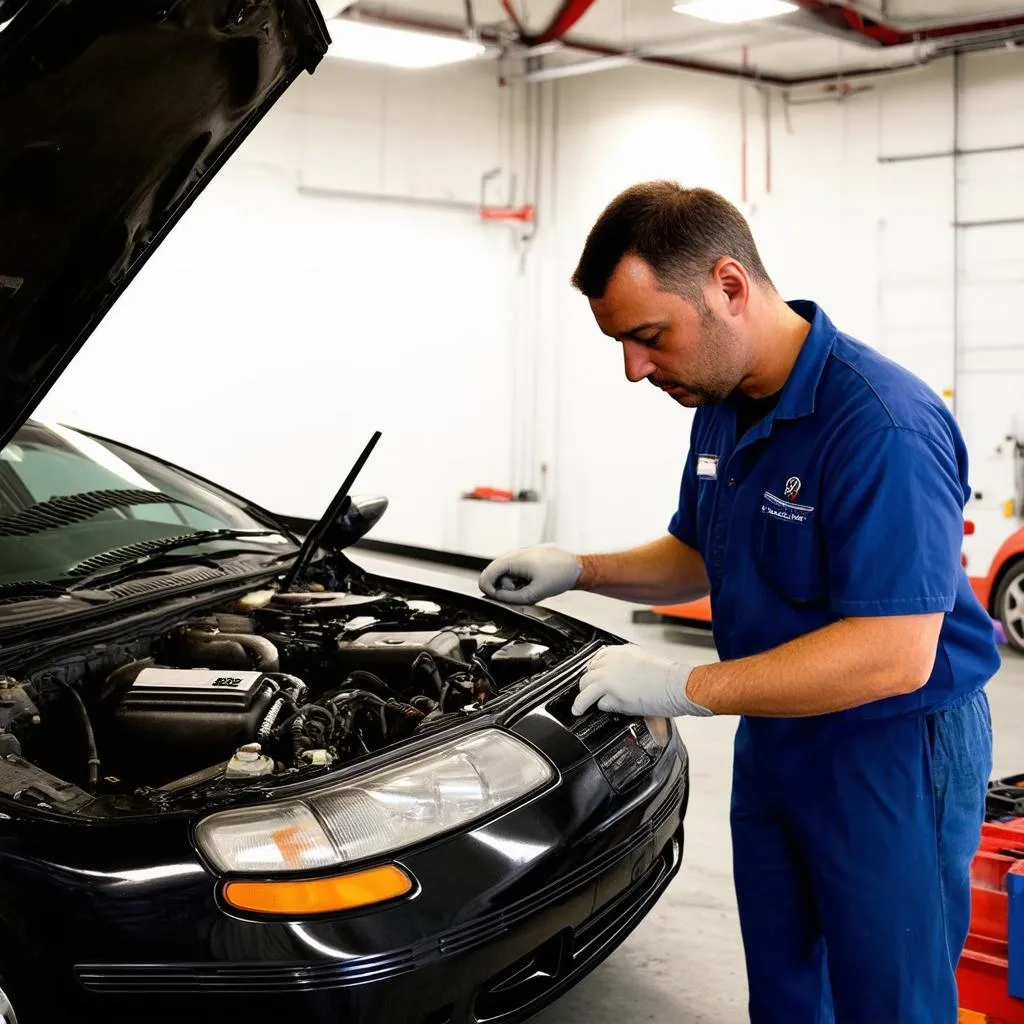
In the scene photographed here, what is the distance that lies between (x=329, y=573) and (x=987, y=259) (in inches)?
212

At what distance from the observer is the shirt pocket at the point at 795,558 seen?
1748 millimetres

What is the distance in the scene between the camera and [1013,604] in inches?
220

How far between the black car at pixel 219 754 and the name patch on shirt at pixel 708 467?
0.47 meters

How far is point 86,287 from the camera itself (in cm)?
185

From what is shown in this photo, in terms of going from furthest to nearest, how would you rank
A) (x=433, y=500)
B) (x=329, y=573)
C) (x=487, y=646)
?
(x=433, y=500) → (x=329, y=573) → (x=487, y=646)

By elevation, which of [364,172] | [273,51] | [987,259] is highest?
[364,172]

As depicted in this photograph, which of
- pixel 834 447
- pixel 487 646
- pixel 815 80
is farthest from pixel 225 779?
pixel 815 80

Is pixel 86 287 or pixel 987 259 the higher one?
pixel 987 259

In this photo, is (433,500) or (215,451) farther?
(433,500)

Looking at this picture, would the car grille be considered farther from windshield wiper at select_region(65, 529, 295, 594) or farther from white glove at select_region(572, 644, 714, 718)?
A: windshield wiper at select_region(65, 529, 295, 594)

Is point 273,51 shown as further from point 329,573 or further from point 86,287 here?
point 329,573

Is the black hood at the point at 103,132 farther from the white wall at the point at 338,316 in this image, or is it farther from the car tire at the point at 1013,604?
the white wall at the point at 338,316

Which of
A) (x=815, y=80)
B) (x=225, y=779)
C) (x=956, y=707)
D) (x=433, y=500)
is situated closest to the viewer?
(x=956, y=707)

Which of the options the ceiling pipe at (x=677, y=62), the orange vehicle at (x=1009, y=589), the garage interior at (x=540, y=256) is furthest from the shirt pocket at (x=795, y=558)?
the ceiling pipe at (x=677, y=62)
